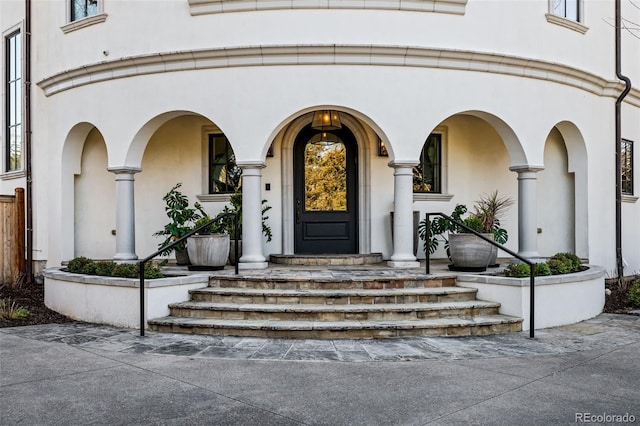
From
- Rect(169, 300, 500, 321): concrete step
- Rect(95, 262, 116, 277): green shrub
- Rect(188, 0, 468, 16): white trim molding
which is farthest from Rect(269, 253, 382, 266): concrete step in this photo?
Rect(188, 0, 468, 16): white trim molding

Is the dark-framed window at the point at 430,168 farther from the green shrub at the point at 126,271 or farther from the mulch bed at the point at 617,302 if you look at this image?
the green shrub at the point at 126,271

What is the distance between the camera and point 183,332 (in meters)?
6.90

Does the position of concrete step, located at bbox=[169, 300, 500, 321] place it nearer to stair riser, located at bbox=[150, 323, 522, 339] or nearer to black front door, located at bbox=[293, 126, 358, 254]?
stair riser, located at bbox=[150, 323, 522, 339]

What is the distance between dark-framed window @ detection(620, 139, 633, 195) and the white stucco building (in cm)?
6

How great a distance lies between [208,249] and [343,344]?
3254 mm

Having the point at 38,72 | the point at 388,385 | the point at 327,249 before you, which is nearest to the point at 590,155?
the point at 327,249

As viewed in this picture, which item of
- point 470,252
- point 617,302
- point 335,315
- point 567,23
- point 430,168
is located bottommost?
point 617,302

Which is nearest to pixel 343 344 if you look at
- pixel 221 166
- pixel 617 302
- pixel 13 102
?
pixel 617 302

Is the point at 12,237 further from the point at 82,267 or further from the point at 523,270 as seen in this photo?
the point at 523,270

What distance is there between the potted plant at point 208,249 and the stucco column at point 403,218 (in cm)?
283

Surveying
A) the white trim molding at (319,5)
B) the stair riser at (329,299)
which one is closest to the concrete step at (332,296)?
the stair riser at (329,299)

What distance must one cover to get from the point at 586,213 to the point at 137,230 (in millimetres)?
9220

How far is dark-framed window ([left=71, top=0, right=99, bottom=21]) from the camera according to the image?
10412mm

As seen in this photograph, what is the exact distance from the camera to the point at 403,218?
893 centimetres
